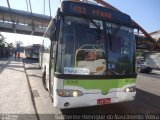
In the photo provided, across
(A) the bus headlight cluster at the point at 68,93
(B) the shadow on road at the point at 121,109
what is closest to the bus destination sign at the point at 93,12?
(A) the bus headlight cluster at the point at 68,93

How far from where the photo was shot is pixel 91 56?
16.8 ft

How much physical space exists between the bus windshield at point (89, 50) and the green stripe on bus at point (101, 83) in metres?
0.21

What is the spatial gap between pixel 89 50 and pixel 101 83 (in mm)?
924

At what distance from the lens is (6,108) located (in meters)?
5.95

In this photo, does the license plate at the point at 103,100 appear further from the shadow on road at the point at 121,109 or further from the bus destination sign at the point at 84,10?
the bus destination sign at the point at 84,10

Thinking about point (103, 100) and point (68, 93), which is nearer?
point (68, 93)

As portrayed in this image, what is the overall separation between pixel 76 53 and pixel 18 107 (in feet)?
9.03

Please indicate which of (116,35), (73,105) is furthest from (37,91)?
(116,35)

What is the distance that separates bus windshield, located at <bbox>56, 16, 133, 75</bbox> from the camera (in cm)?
482

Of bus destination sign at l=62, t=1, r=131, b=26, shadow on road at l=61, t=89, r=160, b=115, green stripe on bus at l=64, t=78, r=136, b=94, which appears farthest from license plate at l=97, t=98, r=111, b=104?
bus destination sign at l=62, t=1, r=131, b=26

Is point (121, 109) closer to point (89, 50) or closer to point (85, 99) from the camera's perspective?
point (85, 99)

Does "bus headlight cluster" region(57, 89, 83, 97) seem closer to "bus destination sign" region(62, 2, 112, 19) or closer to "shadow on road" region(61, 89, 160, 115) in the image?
"shadow on road" region(61, 89, 160, 115)

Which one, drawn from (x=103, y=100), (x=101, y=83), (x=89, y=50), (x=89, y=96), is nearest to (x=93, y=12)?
(x=89, y=50)

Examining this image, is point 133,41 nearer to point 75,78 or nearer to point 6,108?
point 75,78
